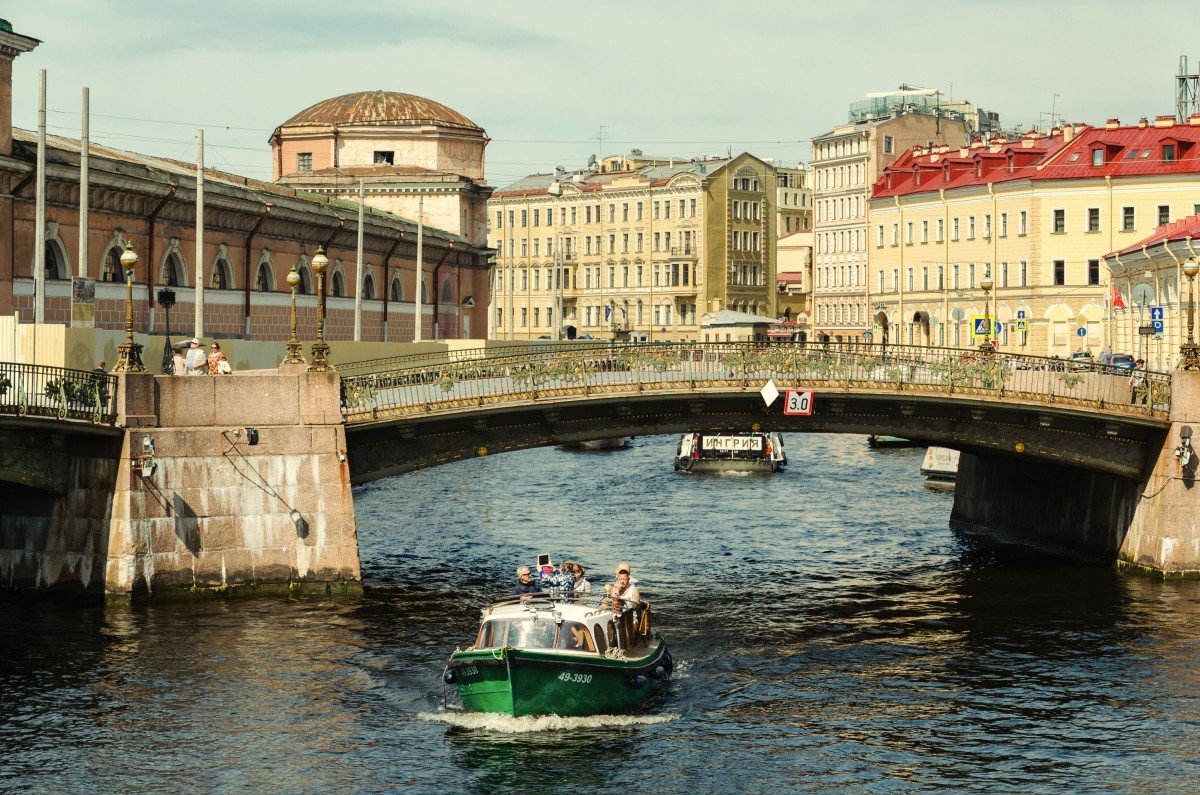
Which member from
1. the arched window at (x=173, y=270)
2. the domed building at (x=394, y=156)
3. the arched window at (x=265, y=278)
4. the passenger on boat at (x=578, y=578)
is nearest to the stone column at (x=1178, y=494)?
the passenger on boat at (x=578, y=578)

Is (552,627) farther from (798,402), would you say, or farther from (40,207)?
(40,207)

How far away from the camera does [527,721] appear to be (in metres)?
37.5

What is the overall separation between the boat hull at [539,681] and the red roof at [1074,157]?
8870cm

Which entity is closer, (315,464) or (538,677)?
(538,677)

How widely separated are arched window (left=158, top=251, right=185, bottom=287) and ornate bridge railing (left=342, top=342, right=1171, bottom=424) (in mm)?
19666

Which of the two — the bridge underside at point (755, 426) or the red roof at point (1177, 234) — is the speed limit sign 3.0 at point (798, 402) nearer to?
the bridge underside at point (755, 426)

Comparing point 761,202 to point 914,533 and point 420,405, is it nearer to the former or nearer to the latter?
point 914,533

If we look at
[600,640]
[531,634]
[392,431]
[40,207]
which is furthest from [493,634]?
[40,207]

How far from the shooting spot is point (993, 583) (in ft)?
180

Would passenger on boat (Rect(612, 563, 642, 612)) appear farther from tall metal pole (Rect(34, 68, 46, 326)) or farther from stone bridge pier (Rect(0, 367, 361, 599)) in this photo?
tall metal pole (Rect(34, 68, 46, 326))

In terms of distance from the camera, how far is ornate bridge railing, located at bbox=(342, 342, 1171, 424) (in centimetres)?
4950

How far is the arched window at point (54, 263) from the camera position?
60894 millimetres

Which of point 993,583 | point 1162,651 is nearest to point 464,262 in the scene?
point 993,583

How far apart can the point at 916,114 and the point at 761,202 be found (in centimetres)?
3050
